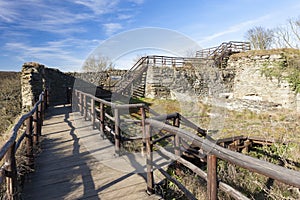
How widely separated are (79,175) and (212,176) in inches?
77.1

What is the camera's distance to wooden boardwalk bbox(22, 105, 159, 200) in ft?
7.82

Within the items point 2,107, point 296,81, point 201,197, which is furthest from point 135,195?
point 296,81

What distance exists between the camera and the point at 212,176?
156 cm

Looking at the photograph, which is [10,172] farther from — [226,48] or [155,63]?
[226,48]

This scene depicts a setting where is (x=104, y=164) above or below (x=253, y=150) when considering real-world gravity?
above

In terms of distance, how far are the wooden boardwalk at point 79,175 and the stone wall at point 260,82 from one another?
1043cm

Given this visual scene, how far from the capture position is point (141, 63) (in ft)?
48.3

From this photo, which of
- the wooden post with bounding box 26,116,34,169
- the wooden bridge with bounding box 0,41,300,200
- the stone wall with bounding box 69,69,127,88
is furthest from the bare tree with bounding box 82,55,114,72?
the wooden post with bounding box 26,116,34,169

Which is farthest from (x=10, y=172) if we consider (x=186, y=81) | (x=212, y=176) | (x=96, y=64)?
(x=96, y=64)

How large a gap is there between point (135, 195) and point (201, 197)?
2.52 ft

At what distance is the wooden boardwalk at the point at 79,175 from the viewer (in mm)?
2383

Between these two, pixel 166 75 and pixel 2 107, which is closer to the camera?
pixel 2 107

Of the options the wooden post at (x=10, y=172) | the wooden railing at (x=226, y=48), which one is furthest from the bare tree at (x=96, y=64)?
the wooden post at (x=10, y=172)

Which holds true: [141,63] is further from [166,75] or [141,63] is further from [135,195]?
[135,195]
